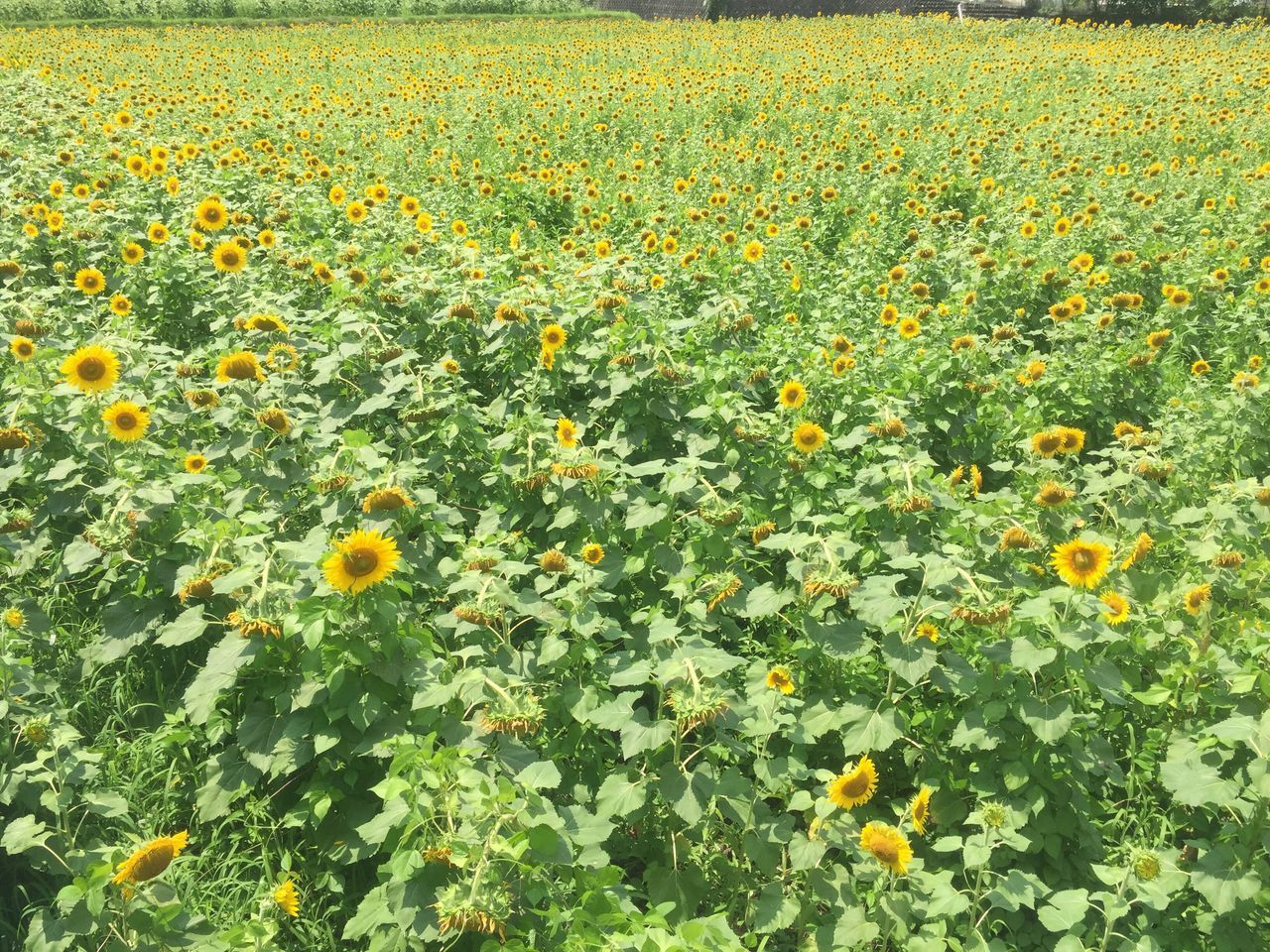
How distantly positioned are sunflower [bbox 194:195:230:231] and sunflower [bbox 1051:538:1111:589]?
16.3 feet

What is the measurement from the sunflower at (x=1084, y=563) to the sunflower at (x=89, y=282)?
4.99 metres

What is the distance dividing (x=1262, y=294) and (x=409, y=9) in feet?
105

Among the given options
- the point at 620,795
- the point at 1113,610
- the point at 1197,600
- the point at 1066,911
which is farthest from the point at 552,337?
the point at 1066,911

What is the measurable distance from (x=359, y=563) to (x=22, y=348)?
238cm

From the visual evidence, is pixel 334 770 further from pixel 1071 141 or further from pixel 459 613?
pixel 1071 141

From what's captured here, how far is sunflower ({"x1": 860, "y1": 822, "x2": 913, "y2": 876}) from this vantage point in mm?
1786

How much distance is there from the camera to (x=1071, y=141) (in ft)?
27.6

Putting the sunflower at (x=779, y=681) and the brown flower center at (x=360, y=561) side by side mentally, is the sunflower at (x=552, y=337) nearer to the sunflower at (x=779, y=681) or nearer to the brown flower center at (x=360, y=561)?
the brown flower center at (x=360, y=561)

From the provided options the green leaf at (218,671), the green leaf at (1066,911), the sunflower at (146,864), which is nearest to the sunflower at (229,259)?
the green leaf at (218,671)

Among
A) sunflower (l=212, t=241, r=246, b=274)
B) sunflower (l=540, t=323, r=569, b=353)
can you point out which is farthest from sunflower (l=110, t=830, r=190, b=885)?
sunflower (l=212, t=241, r=246, b=274)

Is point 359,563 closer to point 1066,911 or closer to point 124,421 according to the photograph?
point 124,421

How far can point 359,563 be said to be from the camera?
2.05m

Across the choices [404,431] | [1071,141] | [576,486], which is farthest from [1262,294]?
[404,431]

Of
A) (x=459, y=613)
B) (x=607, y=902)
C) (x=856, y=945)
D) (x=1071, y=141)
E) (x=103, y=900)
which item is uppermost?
(x=1071, y=141)
